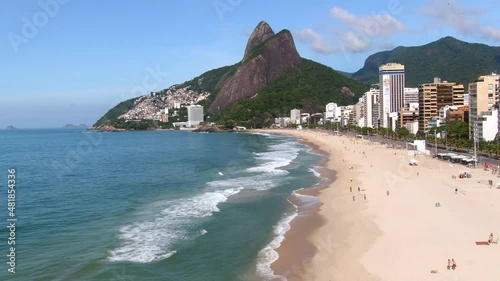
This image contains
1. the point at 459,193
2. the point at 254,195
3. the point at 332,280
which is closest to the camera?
the point at 332,280

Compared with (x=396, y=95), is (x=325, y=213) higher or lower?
lower

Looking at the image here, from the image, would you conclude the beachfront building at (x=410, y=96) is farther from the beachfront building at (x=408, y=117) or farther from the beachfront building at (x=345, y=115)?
the beachfront building at (x=408, y=117)

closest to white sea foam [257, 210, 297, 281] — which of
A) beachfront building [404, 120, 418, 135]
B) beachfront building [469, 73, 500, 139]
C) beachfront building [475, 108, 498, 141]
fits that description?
beachfront building [475, 108, 498, 141]

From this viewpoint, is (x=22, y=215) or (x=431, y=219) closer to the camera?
(x=431, y=219)

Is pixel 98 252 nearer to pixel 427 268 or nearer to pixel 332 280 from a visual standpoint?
pixel 332 280

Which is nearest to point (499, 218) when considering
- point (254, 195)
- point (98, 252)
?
point (254, 195)

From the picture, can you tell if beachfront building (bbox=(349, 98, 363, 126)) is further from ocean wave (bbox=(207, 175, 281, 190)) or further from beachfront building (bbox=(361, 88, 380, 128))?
ocean wave (bbox=(207, 175, 281, 190))

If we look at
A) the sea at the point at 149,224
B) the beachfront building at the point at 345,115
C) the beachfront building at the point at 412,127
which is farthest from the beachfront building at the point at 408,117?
the sea at the point at 149,224
